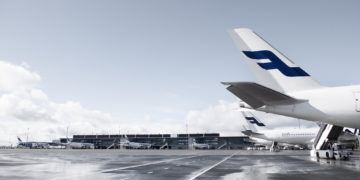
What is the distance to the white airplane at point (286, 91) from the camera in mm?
9742

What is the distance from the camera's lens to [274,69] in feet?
37.0

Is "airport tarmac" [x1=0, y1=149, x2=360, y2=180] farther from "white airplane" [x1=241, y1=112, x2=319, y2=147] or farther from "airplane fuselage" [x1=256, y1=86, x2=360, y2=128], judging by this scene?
"white airplane" [x1=241, y1=112, x2=319, y2=147]

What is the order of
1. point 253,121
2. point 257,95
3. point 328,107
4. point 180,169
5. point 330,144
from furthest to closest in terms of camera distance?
point 253,121
point 330,144
point 180,169
point 328,107
point 257,95

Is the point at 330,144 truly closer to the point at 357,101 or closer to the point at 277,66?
the point at 357,101

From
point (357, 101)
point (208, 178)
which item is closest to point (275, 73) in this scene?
point (357, 101)

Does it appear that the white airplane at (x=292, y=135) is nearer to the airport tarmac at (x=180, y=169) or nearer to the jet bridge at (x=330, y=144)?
the jet bridge at (x=330, y=144)

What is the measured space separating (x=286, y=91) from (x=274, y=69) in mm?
1055

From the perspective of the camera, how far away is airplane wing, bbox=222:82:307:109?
8.83 m

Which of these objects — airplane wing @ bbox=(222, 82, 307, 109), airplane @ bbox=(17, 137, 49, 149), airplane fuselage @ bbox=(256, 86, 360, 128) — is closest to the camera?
airplane wing @ bbox=(222, 82, 307, 109)

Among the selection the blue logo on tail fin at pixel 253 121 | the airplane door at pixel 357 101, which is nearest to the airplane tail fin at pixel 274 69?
the airplane door at pixel 357 101

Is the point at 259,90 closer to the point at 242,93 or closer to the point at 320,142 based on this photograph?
the point at 242,93

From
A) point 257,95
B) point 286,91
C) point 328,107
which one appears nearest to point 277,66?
point 286,91

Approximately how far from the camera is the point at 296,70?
11320 millimetres

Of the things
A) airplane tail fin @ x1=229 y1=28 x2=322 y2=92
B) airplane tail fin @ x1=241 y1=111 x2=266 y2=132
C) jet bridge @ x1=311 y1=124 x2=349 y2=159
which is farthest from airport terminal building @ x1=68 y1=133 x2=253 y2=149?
airplane tail fin @ x1=229 y1=28 x2=322 y2=92
